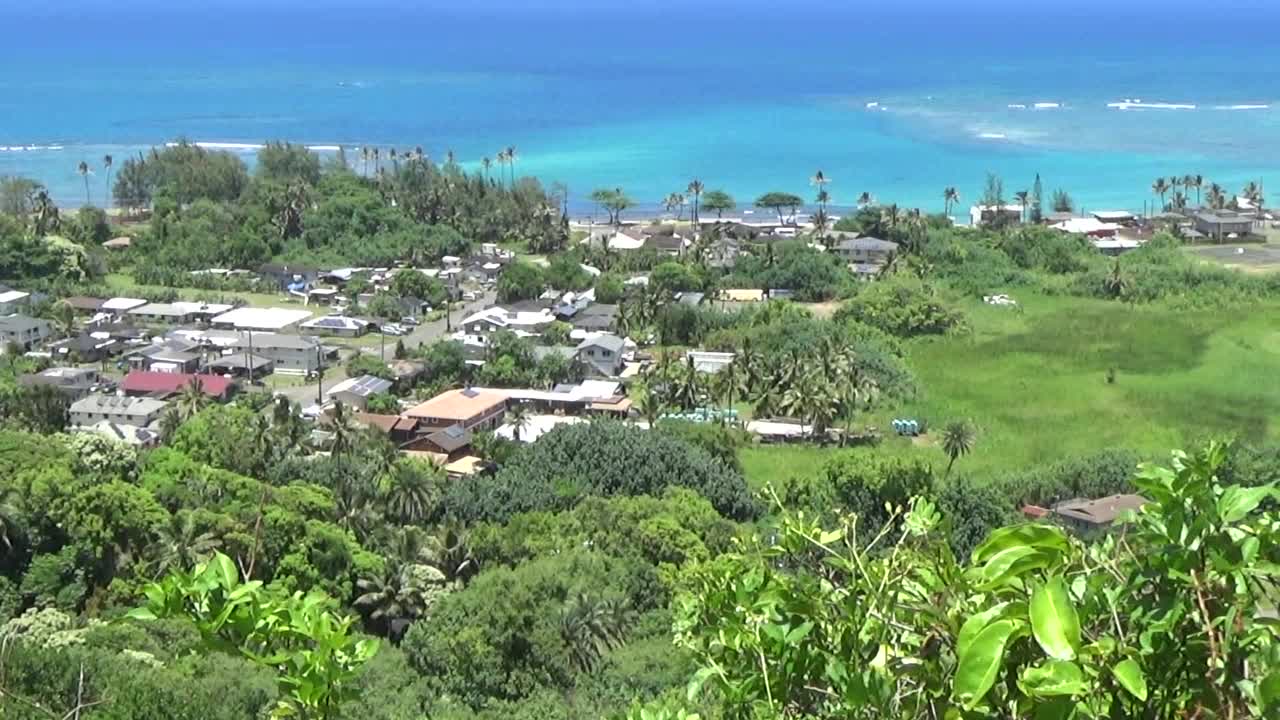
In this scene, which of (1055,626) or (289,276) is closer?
(1055,626)

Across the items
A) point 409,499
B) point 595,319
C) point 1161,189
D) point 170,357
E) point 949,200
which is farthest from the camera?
point 1161,189

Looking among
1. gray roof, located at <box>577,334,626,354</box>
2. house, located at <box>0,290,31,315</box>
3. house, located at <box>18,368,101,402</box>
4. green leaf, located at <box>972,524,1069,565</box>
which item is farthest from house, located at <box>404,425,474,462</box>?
green leaf, located at <box>972,524,1069,565</box>

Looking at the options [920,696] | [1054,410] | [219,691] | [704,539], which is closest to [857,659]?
[920,696]

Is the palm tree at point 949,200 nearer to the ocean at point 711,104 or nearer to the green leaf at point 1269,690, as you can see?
the ocean at point 711,104

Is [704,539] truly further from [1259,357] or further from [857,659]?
[1259,357]

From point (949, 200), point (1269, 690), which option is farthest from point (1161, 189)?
point (1269, 690)

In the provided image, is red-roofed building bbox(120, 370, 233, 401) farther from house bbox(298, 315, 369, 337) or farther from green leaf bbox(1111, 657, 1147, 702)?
green leaf bbox(1111, 657, 1147, 702)

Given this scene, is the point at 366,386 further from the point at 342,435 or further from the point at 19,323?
the point at 19,323
